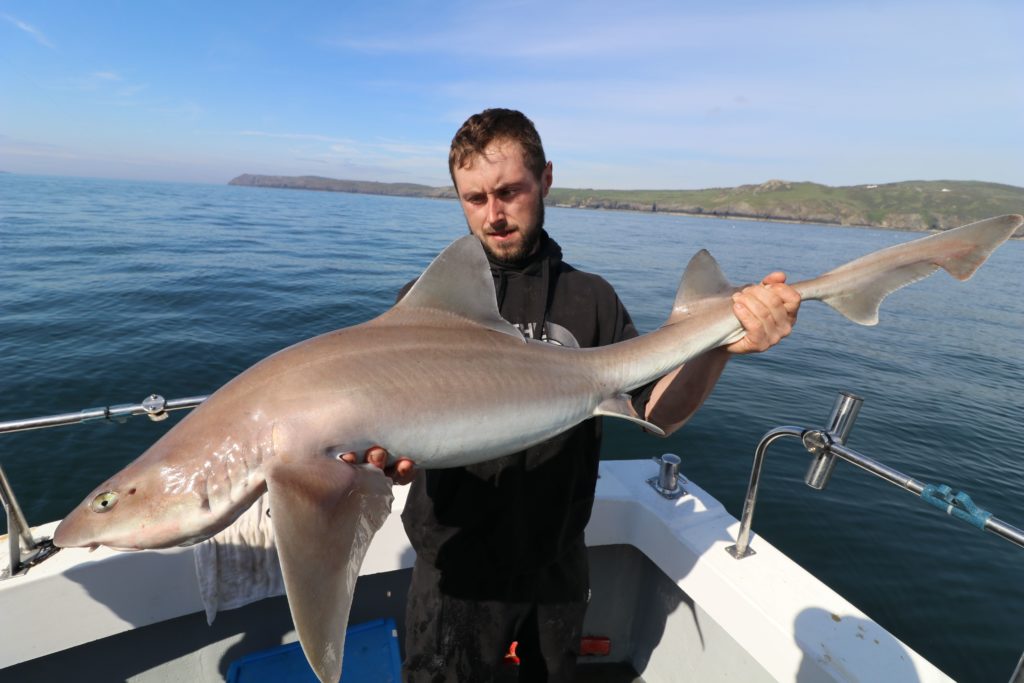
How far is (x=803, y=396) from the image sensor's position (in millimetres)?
12523

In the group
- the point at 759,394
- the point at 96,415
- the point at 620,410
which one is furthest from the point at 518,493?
the point at 759,394

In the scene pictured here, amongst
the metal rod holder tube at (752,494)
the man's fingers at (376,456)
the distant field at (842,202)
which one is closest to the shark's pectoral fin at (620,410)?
the metal rod holder tube at (752,494)

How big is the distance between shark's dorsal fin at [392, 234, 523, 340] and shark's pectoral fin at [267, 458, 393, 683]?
32.5 inches

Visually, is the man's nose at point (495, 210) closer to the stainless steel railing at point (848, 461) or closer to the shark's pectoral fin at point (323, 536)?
the shark's pectoral fin at point (323, 536)

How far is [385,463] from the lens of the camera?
2066mm

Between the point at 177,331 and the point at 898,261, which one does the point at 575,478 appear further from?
the point at 177,331

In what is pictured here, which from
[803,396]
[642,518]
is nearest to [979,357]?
[803,396]

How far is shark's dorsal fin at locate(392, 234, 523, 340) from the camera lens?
91.4 inches

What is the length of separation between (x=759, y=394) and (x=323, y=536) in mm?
12776

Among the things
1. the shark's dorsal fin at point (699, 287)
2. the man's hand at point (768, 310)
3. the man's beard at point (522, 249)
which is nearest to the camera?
the man's hand at point (768, 310)

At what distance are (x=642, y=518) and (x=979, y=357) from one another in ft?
67.8

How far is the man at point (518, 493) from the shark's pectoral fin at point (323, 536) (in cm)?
95

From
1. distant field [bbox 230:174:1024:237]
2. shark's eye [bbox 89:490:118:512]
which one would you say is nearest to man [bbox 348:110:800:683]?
shark's eye [bbox 89:490:118:512]

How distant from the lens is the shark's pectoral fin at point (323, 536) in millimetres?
1603
